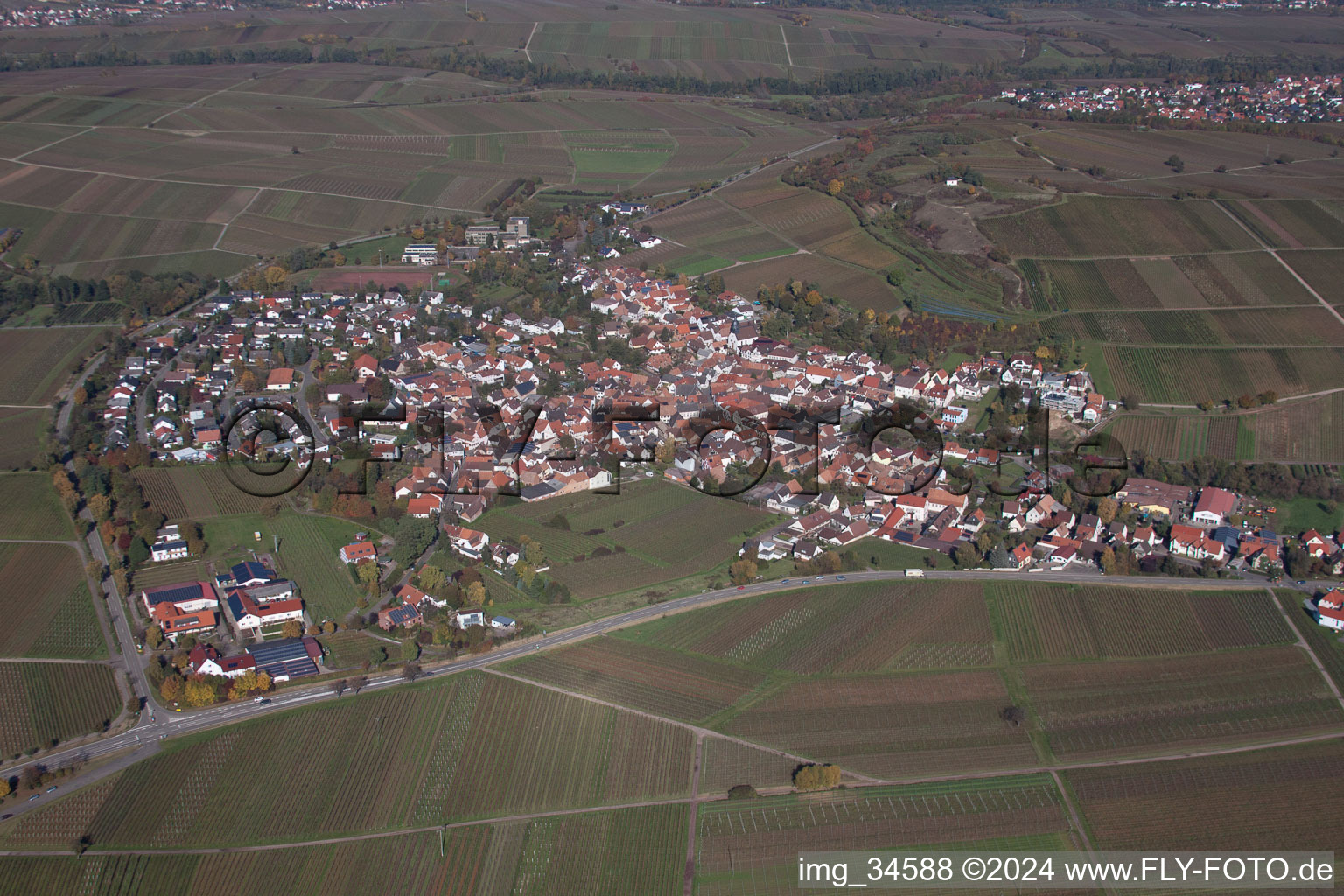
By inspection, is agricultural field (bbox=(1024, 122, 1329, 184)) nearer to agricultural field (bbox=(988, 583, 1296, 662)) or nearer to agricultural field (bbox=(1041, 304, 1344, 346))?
agricultural field (bbox=(1041, 304, 1344, 346))

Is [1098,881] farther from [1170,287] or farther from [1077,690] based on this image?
[1170,287]

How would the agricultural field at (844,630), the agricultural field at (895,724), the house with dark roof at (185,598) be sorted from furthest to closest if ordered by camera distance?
the house with dark roof at (185,598)
the agricultural field at (844,630)
the agricultural field at (895,724)

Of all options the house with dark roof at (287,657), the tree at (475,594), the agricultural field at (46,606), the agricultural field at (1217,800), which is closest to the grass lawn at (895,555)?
the agricultural field at (1217,800)

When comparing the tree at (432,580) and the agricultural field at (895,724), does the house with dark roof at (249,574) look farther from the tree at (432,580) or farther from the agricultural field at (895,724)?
the agricultural field at (895,724)

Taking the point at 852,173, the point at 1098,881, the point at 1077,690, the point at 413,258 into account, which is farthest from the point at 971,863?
the point at 852,173

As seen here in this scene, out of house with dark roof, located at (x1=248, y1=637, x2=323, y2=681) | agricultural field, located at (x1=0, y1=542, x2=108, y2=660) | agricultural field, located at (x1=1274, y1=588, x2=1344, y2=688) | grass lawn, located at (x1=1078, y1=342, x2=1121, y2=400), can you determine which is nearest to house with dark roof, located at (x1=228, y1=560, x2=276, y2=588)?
house with dark roof, located at (x1=248, y1=637, x2=323, y2=681)

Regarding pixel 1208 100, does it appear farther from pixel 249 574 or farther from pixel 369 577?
pixel 249 574

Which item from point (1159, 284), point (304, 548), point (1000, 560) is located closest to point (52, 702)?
point (304, 548)
